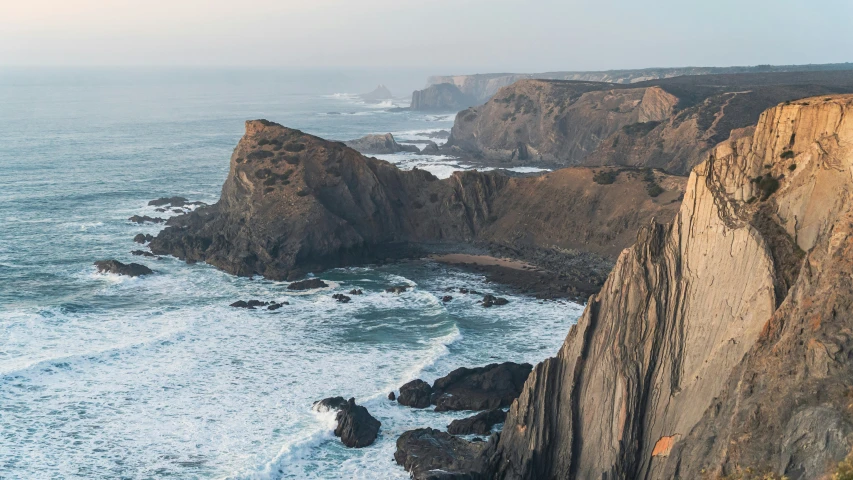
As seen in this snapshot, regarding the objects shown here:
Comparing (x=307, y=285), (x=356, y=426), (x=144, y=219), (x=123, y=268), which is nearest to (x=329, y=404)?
(x=356, y=426)

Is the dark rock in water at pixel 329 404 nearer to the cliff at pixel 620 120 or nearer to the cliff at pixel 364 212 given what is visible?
the cliff at pixel 364 212

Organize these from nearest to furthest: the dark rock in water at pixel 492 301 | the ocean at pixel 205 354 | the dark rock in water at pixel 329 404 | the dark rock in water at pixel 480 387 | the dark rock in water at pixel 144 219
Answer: the ocean at pixel 205 354 → the dark rock in water at pixel 329 404 → the dark rock in water at pixel 480 387 → the dark rock in water at pixel 492 301 → the dark rock in water at pixel 144 219

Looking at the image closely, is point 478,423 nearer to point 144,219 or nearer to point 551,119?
point 144,219

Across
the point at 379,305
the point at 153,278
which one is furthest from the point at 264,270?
the point at 379,305

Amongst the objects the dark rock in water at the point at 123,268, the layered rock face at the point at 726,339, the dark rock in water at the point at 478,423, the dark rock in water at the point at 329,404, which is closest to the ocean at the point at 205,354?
the dark rock in water at the point at 329,404

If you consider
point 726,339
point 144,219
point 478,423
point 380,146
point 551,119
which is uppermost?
point 551,119

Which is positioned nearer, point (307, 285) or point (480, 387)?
point (480, 387)
